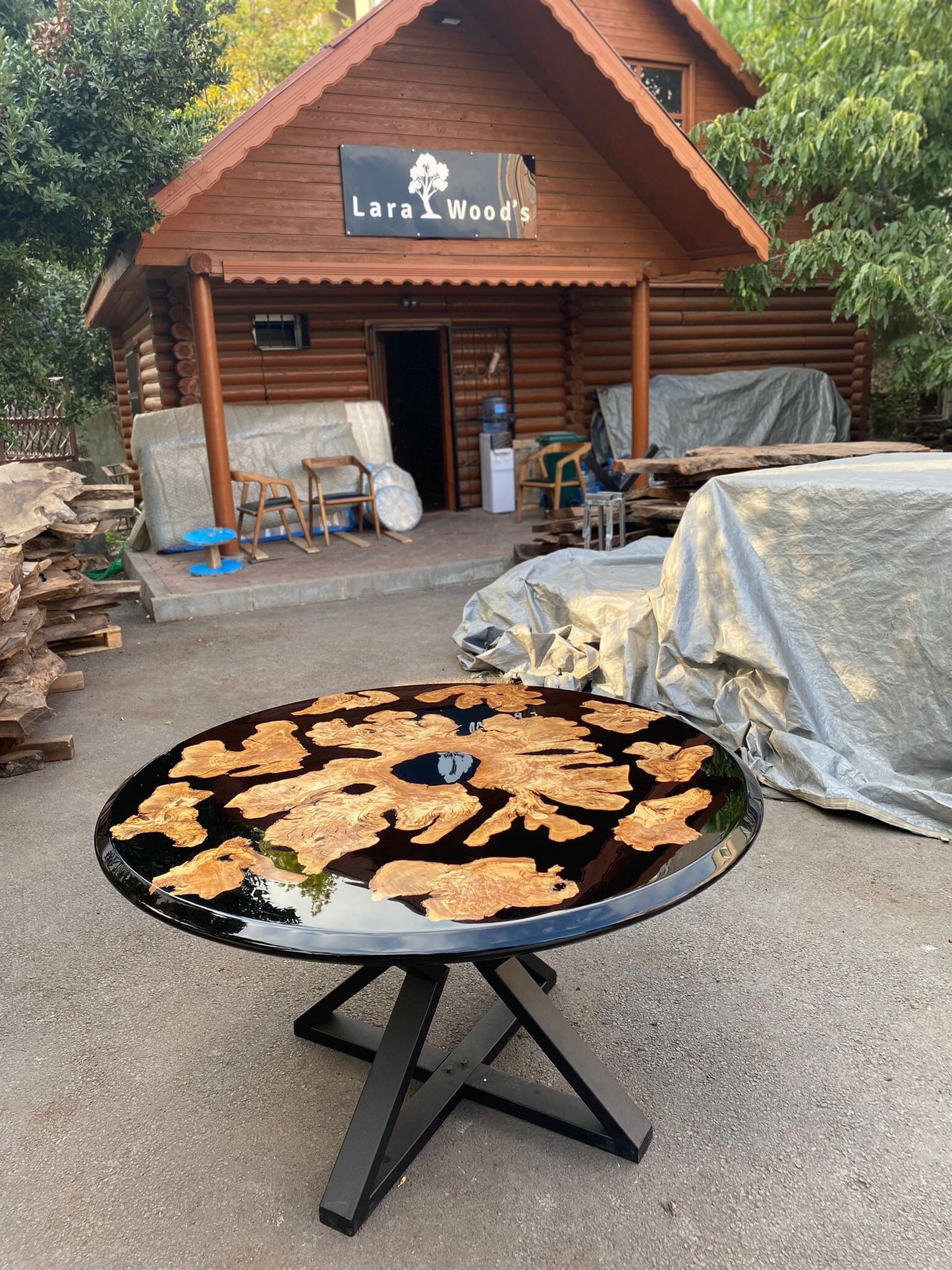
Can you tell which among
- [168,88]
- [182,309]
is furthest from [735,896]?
[182,309]

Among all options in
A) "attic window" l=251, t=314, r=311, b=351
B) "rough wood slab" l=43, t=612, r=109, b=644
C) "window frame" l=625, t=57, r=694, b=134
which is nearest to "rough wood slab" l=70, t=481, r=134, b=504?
"rough wood slab" l=43, t=612, r=109, b=644

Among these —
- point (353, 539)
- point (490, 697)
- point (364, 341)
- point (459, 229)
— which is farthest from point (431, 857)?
point (364, 341)

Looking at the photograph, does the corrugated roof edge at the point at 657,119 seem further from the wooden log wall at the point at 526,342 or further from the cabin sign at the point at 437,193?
the wooden log wall at the point at 526,342

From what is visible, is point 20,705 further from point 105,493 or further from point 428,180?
point 428,180

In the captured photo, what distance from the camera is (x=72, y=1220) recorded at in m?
1.96

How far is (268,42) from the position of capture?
77.4 feet

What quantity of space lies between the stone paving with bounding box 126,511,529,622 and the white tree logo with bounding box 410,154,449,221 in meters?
3.10

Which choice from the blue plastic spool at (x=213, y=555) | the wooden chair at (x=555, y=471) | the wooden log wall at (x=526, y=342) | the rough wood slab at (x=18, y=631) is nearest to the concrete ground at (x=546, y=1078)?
the rough wood slab at (x=18, y=631)

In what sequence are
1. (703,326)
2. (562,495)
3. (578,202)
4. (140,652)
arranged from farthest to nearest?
1. (703,326)
2. (562,495)
3. (578,202)
4. (140,652)

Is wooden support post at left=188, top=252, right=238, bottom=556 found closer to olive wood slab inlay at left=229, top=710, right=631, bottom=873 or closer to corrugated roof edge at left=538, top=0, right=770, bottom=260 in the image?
corrugated roof edge at left=538, top=0, right=770, bottom=260

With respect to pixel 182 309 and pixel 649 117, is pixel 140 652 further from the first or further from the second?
pixel 649 117

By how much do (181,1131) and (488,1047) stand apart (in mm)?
736

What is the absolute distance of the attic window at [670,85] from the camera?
12641mm

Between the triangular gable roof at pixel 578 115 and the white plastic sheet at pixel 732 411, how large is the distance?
2070 mm
